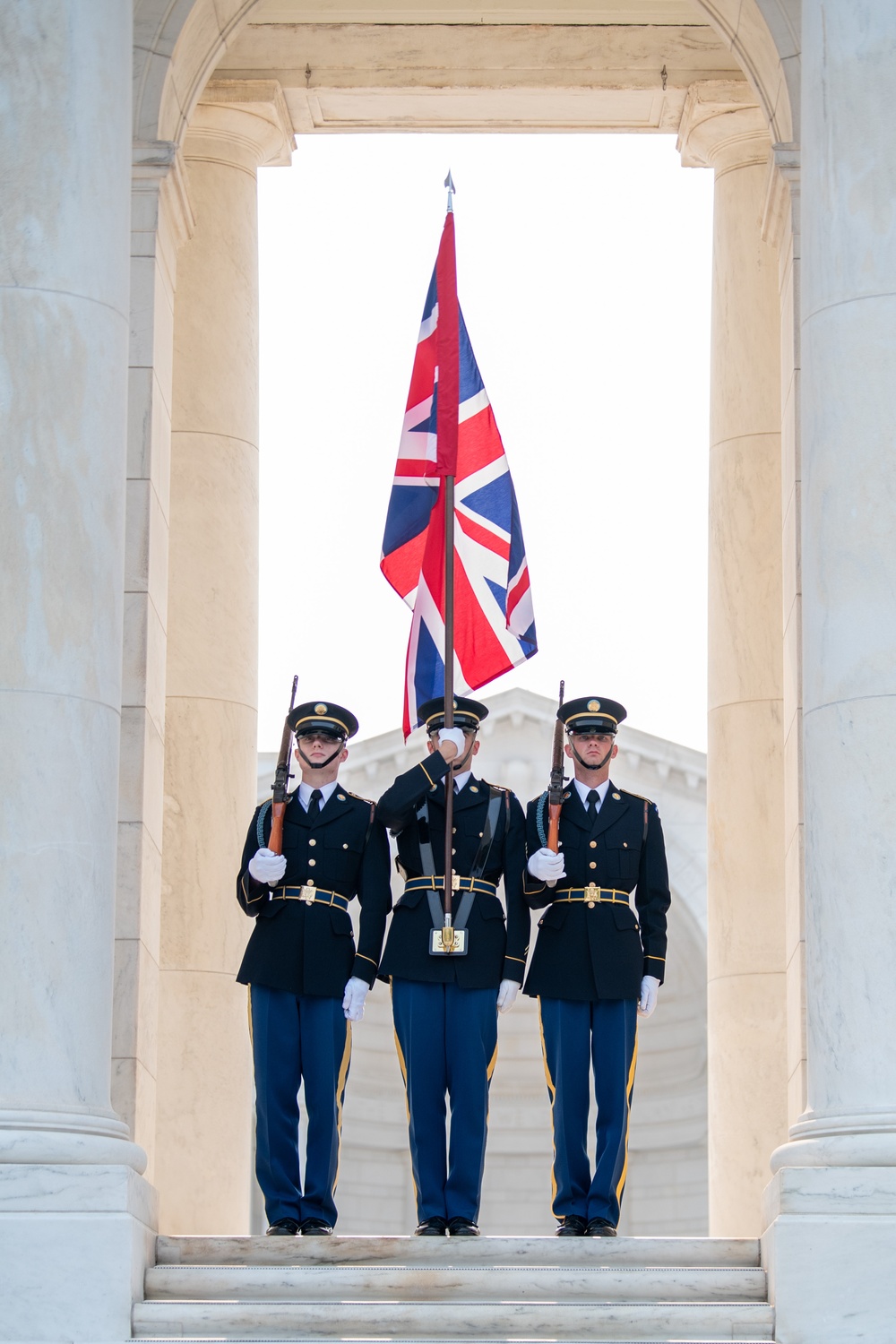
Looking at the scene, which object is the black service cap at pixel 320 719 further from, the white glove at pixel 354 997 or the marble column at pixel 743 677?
the marble column at pixel 743 677

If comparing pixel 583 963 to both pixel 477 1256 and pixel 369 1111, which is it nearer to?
pixel 477 1256

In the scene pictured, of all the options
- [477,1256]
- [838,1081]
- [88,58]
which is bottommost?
[477,1256]

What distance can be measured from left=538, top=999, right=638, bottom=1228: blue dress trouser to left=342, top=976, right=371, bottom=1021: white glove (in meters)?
1.37

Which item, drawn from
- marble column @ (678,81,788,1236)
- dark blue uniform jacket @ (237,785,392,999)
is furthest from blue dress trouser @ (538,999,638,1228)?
marble column @ (678,81,788,1236)

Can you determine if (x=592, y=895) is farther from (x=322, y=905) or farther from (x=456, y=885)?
(x=322, y=905)

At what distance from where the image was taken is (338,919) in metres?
16.5

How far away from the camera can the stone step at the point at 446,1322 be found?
13.8 metres

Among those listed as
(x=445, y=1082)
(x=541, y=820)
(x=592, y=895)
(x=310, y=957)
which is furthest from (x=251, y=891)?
(x=592, y=895)

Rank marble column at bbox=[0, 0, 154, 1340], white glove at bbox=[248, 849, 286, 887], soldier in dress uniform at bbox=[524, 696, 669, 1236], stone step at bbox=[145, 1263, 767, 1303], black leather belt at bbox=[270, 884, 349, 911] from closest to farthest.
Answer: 1. marble column at bbox=[0, 0, 154, 1340]
2. stone step at bbox=[145, 1263, 767, 1303]
3. soldier in dress uniform at bbox=[524, 696, 669, 1236]
4. white glove at bbox=[248, 849, 286, 887]
5. black leather belt at bbox=[270, 884, 349, 911]

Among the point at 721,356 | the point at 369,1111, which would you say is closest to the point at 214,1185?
the point at 721,356

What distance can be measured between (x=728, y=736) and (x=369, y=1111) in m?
19.7

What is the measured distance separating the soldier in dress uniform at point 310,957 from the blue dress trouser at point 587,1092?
4.81 feet

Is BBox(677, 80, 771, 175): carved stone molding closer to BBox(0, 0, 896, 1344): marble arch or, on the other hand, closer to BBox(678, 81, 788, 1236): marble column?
BBox(678, 81, 788, 1236): marble column

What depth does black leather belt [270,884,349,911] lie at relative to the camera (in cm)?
1648
